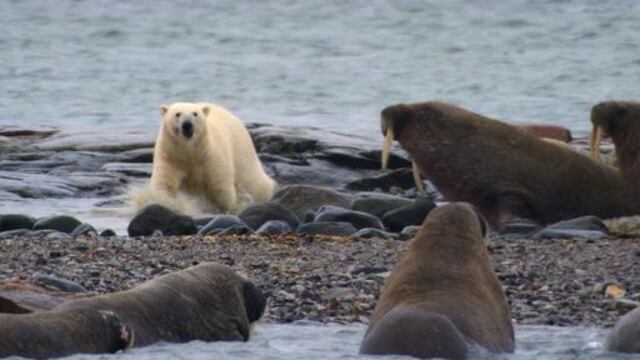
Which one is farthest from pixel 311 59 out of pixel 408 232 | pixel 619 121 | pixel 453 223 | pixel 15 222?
Answer: pixel 453 223

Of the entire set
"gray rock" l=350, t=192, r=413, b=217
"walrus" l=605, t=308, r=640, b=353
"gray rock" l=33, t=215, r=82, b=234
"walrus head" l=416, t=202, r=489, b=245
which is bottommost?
"gray rock" l=350, t=192, r=413, b=217

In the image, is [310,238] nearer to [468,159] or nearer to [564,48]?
[468,159]

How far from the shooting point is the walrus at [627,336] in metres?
6.89

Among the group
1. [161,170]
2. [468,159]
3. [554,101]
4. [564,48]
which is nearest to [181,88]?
[554,101]

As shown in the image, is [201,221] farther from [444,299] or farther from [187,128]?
[444,299]

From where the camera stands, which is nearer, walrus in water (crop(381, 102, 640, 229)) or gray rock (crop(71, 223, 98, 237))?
gray rock (crop(71, 223, 98, 237))

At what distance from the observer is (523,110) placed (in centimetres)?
2630

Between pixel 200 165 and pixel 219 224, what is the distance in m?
3.24

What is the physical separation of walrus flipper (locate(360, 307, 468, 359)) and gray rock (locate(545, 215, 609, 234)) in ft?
18.2

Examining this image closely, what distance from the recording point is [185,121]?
1513 cm

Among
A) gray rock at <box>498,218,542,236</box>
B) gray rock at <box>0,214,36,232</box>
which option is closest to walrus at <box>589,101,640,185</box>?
gray rock at <box>498,218,542,236</box>

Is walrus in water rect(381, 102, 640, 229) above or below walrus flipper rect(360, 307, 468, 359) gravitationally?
below

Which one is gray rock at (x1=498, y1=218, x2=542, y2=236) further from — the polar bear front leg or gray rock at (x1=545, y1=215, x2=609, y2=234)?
the polar bear front leg

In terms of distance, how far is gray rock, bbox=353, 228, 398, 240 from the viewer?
1138cm
